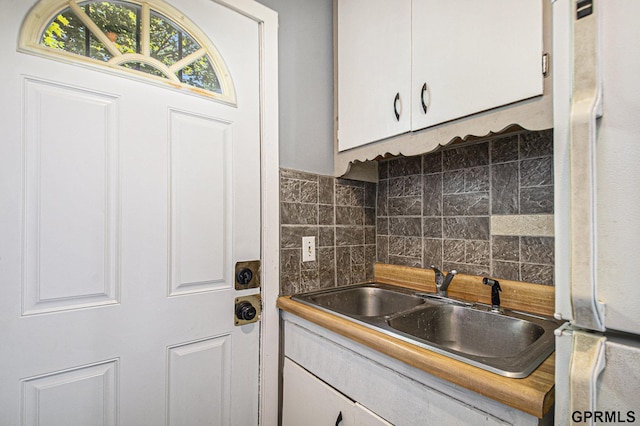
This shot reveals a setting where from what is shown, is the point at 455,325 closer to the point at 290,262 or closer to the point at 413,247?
the point at 413,247

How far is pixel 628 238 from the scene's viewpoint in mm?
440

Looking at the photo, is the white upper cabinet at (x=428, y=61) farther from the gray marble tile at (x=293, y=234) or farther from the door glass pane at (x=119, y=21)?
the door glass pane at (x=119, y=21)

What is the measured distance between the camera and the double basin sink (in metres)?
0.78

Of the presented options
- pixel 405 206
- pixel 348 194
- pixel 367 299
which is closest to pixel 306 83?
pixel 348 194

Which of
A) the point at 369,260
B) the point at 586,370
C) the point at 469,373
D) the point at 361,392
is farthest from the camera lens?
the point at 369,260

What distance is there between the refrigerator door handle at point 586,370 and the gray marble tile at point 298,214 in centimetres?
106

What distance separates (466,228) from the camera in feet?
4.39

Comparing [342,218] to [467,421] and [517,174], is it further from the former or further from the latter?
[467,421]

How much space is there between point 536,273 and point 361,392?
31.0 inches

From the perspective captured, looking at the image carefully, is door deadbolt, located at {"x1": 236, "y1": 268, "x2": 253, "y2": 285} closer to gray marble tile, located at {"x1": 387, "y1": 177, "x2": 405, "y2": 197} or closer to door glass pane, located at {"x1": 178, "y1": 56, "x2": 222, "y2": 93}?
door glass pane, located at {"x1": 178, "y1": 56, "x2": 222, "y2": 93}

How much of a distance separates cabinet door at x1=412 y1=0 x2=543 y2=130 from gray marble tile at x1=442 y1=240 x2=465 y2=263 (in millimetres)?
577

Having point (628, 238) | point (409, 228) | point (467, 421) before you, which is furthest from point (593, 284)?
point (409, 228)

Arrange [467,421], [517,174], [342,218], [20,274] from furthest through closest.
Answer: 1. [342,218]
2. [517,174]
3. [20,274]
4. [467,421]

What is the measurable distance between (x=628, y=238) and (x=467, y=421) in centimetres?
52
